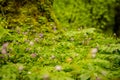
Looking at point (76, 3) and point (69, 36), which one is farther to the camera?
point (76, 3)

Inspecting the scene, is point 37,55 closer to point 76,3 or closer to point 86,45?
point 86,45

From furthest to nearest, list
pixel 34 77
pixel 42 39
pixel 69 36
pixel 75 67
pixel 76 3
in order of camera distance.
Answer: pixel 76 3, pixel 69 36, pixel 42 39, pixel 75 67, pixel 34 77

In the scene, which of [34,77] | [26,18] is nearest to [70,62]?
[34,77]

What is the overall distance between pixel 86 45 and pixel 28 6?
146cm

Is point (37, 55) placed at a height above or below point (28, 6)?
below

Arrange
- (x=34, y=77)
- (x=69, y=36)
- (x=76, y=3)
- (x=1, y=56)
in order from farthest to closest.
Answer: (x=76, y=3) < (x=69, y=36) < (x=1, y=56) < (x=34, y=77)

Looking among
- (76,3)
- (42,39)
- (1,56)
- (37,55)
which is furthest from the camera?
(76,3)

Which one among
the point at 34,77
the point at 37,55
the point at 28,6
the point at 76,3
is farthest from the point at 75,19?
the point at 34,77

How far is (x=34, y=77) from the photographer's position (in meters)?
3.01

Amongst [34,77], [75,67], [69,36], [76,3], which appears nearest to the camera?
[34,77]

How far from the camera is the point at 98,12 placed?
37.6 ft

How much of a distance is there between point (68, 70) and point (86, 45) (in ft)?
4.94

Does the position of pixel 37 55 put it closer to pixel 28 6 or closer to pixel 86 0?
pixel 28 6

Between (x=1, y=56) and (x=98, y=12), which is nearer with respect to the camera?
(x=1, y=56)
